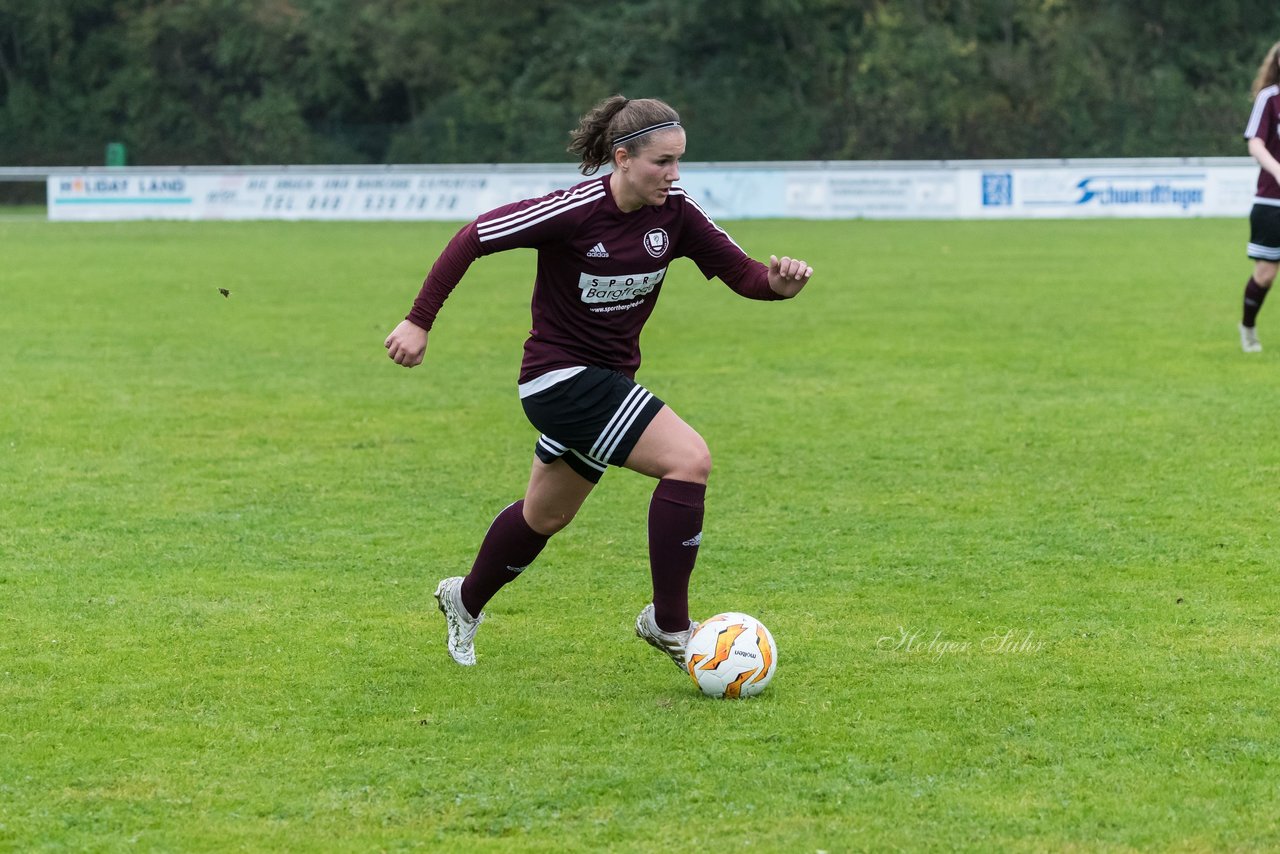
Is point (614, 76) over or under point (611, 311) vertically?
under

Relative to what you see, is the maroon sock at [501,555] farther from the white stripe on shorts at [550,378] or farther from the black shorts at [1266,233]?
the black shorts at [1266,233]

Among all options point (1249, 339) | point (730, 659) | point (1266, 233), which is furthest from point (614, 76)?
point (730, 659)

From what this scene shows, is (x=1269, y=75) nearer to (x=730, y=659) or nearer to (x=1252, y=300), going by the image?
(x=1252, y=300)

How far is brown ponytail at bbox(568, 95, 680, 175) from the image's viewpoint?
4.84 metres

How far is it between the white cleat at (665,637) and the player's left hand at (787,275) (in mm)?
1058

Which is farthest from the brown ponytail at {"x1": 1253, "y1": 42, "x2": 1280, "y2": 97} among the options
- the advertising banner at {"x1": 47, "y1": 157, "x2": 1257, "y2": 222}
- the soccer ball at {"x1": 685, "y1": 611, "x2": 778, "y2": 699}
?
the advertising banner at {"x1": 47, "y1": 157, "x2": 1257, "y2": 222}

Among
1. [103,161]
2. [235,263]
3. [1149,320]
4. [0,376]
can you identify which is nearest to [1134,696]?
[0,376]

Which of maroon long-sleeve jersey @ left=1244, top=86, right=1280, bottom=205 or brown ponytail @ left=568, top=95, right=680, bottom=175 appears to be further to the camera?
maroon long-sleeve jersey @ left=1244, top=86, right=1280, bottom=205

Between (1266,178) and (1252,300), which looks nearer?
(1266,178)

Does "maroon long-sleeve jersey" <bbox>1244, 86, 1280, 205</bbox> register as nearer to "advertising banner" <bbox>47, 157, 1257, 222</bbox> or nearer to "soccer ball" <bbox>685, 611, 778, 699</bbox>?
"soccer ball" <bbox>685, 611, 778, 699</bbox>

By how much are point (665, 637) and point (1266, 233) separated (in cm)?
816

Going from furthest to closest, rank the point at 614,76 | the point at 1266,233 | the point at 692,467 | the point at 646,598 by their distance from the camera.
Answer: the point at 614,76 → the point at 1266,233 → the point at 646,598 → the point at 692,467

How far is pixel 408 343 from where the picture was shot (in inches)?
187

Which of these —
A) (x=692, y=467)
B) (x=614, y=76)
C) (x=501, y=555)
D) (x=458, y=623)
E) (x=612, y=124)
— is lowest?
(x=614, y=76)
